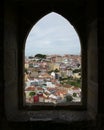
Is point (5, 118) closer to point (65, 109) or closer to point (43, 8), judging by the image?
point (65, 109)

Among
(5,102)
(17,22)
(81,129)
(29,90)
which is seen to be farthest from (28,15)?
(81,129)

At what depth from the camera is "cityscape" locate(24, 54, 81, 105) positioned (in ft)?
9.93

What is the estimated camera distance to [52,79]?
9.96ft

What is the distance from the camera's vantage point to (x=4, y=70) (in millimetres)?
2535

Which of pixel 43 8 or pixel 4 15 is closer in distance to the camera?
pixel 4 15

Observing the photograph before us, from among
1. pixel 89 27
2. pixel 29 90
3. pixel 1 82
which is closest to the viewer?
pixel 1 82

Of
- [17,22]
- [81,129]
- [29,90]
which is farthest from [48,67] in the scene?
[81,129]

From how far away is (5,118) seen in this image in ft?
8.38

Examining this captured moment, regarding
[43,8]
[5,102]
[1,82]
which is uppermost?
[43,8]

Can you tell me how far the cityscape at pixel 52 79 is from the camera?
303cm

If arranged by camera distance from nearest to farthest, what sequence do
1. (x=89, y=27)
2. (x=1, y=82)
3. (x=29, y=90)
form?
(x=1, y=82), (x=89, y=27), (x=29, y=90)

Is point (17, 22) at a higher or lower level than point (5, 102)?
higher

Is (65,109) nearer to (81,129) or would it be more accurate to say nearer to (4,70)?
(81,129)

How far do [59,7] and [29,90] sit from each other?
804mm
